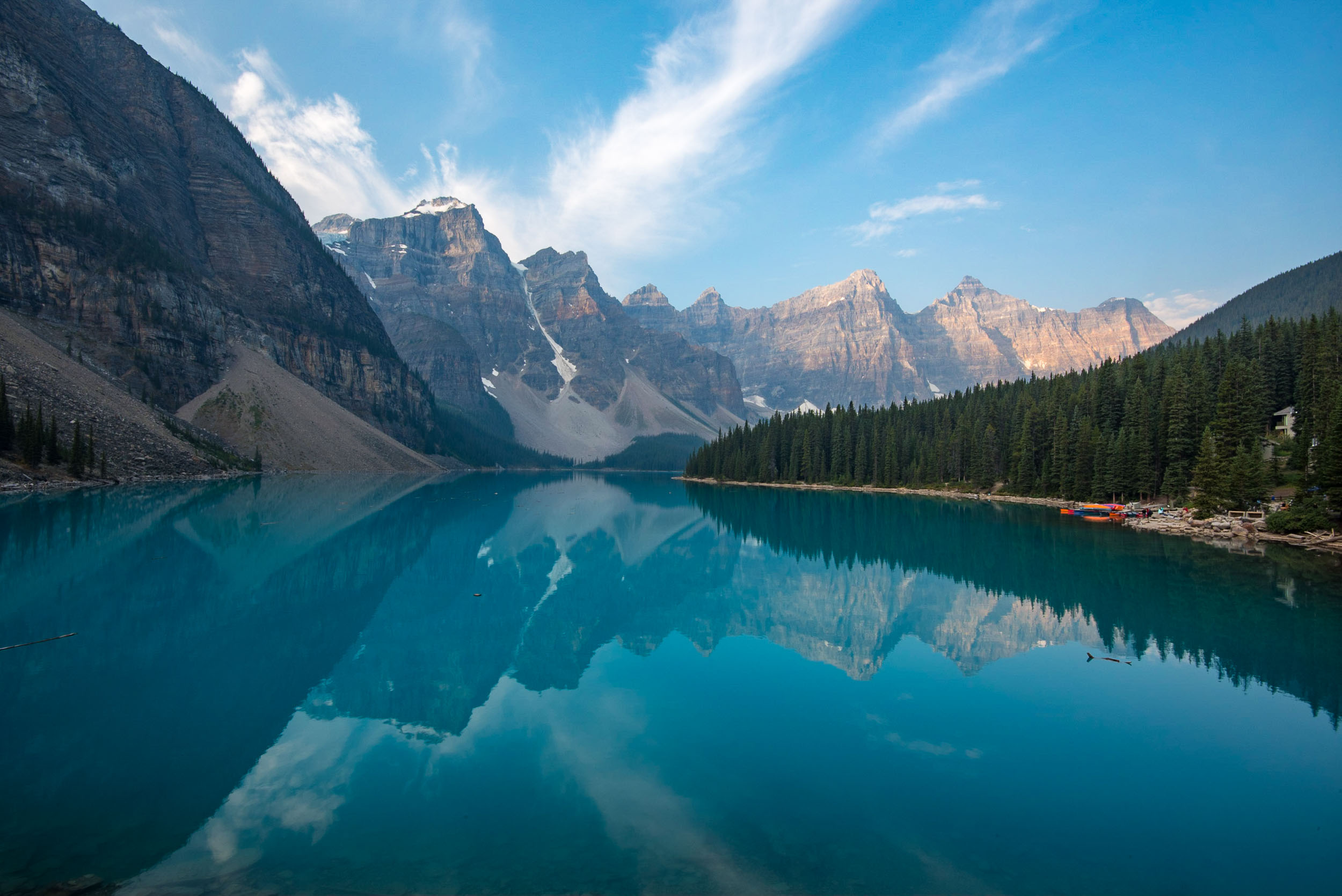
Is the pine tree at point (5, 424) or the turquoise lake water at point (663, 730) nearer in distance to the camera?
the turquoise lake water at point (663, 730)

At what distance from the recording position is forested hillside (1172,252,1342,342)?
136 meters

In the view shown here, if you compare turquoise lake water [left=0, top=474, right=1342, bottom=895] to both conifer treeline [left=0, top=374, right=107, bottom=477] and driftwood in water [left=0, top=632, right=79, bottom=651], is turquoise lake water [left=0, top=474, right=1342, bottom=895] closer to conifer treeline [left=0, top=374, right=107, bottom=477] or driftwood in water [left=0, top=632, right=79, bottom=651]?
driftwood in water [left=0, top=632, right=79, bottom=651]

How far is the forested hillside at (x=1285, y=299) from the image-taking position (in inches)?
5335

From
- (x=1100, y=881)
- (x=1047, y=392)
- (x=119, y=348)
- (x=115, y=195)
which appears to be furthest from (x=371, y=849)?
(x=115, y=195)

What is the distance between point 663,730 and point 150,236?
127 metres

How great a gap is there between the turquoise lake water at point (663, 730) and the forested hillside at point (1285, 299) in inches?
5901

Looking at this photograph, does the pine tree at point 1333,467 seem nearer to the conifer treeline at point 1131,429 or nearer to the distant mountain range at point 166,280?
the conifer treeline at point 1131,429

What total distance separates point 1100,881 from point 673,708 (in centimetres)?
733

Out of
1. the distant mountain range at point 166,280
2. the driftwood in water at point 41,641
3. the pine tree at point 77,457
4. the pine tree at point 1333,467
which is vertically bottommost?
the driftwood in water at point 41,641

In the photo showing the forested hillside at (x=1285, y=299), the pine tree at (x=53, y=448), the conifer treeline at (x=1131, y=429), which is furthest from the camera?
the forested hillside at (x=1285, y=299)

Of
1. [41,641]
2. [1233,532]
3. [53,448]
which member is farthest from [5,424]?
[1233,532]

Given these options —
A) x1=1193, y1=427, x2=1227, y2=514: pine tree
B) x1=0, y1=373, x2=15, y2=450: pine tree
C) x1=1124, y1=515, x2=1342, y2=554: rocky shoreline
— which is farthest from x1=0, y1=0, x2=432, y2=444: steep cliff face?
x1=1193, y1=427, x2=1227, y2=514: pine tree

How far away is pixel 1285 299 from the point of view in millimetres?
145125

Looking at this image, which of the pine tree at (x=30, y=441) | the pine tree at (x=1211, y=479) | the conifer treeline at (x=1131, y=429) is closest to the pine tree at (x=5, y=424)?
the pine tree at (x=30, y=441)
